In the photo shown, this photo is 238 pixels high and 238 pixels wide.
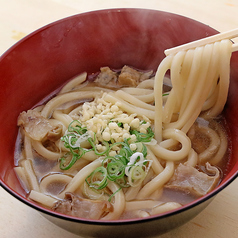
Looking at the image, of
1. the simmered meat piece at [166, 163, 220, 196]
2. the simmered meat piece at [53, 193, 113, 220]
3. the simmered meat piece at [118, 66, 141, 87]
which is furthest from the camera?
the simmered meat piece at [118, 66, 141, 87]

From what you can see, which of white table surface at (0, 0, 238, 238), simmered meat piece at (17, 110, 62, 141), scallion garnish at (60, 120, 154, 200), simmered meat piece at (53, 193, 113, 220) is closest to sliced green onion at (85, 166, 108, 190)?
scallion garnish at (60, 120, 154, 200)

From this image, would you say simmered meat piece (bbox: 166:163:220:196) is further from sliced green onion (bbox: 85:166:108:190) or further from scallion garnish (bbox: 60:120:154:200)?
sliced green onion (bbox: 85:166:108:190)

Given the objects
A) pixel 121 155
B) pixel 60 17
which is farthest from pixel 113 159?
pixel 60 17

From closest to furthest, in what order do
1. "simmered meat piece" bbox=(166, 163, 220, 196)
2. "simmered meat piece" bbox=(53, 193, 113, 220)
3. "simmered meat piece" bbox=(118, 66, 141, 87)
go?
1. "simmered meat piece" bbox=(53, 193, 113, 220)
2. "simmered meat piece" bbox=(166, 163, 220, 196)
3. "simmered meat piece" bbox=(118, 66, 141, 87)

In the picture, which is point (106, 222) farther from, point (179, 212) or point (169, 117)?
point (169, 117)

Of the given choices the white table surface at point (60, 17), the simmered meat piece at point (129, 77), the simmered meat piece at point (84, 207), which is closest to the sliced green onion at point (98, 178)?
the simmered meat piece at point (84, 207)

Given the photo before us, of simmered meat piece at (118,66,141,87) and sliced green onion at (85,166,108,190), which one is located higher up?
simmered meat piece at (118,66,141,87)

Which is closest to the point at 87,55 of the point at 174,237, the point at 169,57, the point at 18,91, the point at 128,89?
the point at 128,89
